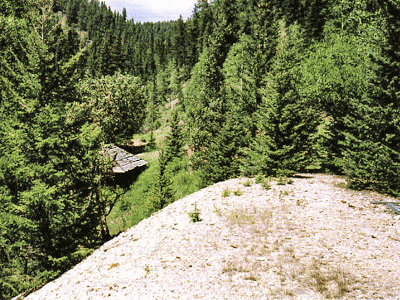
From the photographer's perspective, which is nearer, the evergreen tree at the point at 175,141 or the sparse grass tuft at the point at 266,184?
the sparse grass tuft at the point at 266,184

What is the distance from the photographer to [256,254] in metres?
8.32

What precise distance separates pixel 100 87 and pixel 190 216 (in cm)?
3022

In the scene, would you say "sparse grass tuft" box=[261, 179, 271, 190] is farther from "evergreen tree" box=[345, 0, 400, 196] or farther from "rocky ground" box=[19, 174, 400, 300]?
"evergreen tree" box=[345, 0, 400, 196]

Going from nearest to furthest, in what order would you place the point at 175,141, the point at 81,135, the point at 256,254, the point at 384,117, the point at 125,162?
the point at 256,254
the point at 81,135
the point at 384,117
the point at 125,162
the point at 175,141

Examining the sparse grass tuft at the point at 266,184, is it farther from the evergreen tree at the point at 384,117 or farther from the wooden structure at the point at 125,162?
the wooden structure at the point at 125,162

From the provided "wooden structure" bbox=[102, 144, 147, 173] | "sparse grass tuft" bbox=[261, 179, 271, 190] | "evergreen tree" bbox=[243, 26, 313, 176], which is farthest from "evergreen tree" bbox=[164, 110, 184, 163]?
"sparse grass tuft" bbox=[261, 179, 271, 190]

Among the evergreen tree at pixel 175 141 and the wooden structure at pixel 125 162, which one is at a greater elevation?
the evergreen tree at pixel 175 141

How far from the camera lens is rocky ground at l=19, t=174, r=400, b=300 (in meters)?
6.69

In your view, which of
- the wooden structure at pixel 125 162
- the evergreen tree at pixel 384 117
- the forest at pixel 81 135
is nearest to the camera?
the forest at pixel 81 135

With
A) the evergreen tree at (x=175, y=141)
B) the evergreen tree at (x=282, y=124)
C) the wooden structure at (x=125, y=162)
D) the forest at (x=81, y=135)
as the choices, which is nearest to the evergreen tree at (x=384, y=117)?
the forest at (x=81, y=135)

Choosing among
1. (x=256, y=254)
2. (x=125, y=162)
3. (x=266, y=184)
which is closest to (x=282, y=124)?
(x=266, y=184)

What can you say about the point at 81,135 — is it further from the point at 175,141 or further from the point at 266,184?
the point at 175,141

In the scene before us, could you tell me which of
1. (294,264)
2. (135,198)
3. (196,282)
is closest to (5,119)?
(196,282)

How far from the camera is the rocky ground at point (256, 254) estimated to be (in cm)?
669
